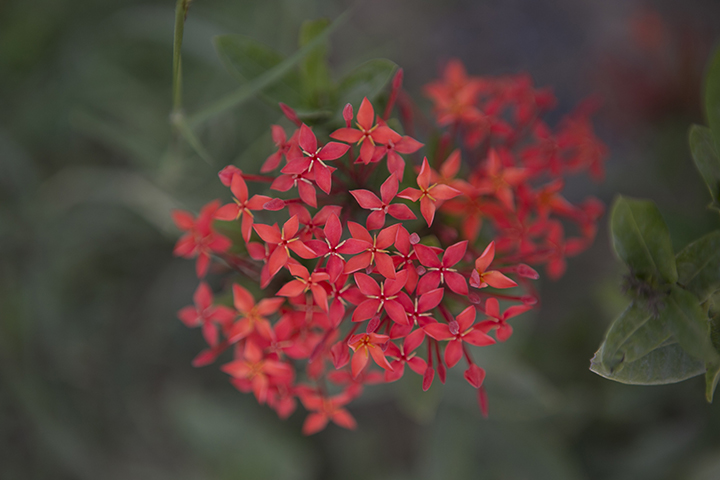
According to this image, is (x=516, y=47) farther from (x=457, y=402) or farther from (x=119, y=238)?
(x=119, y=238)

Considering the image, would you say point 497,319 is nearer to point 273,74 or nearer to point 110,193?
point 273,74

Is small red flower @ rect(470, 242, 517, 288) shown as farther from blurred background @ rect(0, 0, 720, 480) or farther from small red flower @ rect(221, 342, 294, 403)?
blurred background @ rect(0, 0, 720, 480)

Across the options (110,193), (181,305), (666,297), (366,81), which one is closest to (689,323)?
(666,297)

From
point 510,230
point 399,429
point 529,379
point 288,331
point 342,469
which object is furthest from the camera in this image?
point 399,429

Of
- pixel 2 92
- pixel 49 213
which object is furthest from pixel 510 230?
pixel 2 92

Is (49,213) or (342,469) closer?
(49,213)

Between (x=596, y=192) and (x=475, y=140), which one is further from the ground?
(x=475, y=140)

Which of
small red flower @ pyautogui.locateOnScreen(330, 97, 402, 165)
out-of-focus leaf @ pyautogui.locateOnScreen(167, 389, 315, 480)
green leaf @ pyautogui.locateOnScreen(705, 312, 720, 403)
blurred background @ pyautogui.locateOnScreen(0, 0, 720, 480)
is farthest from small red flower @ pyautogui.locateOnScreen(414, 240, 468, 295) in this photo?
out-of-focus leaf @ pyautogui.locateOnScreen(167, 389, 315, 480)

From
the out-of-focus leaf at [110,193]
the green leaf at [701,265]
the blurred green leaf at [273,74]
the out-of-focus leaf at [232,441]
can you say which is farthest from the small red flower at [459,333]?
the out-of-focus leaf at [232,441]

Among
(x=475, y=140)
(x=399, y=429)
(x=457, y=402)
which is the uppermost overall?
(x=475, y=140)
